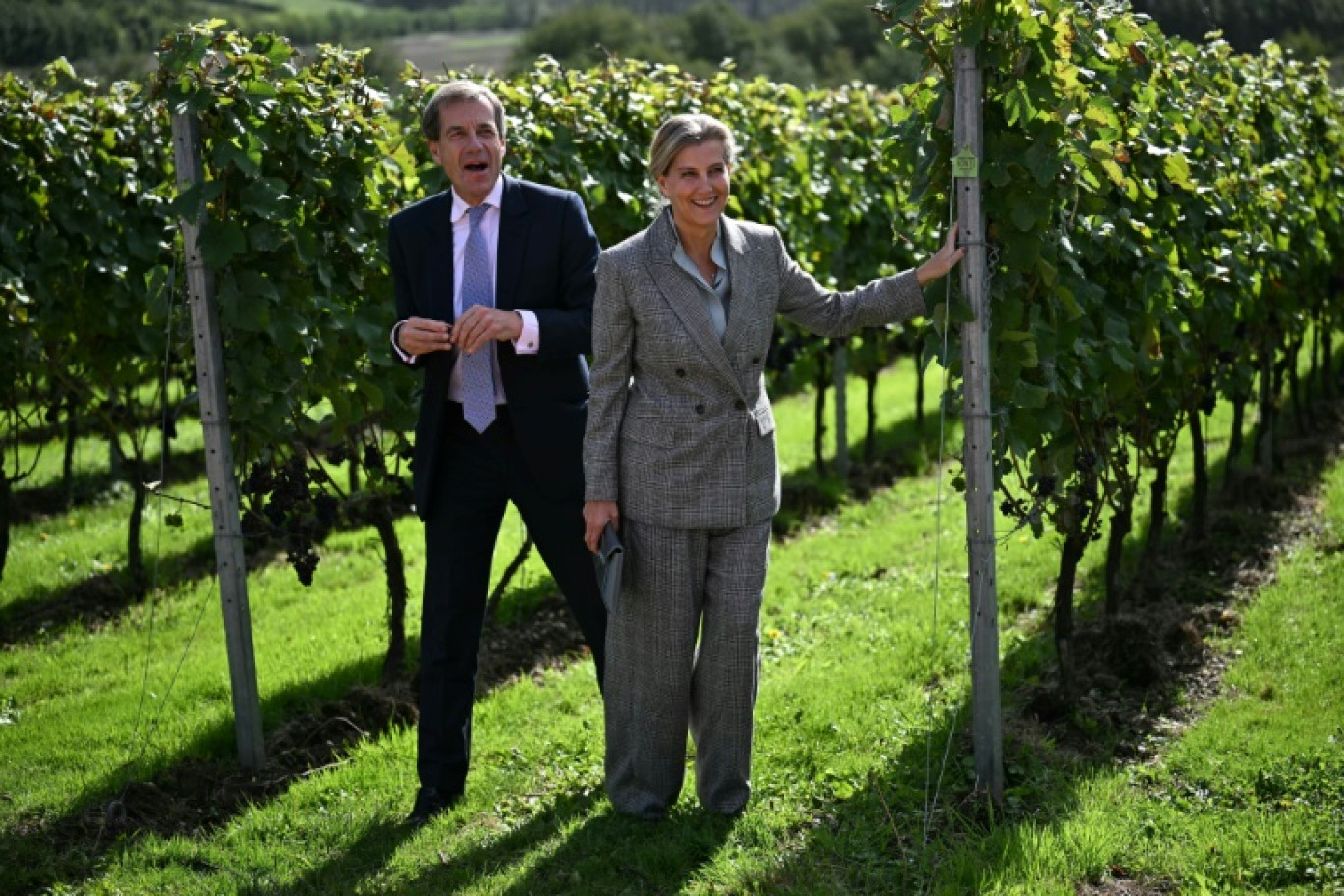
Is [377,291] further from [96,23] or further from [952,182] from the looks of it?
[96,23]

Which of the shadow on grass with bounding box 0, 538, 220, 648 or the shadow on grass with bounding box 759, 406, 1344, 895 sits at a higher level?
the shadow on grass with bounding box 759, 406, 1344, 895

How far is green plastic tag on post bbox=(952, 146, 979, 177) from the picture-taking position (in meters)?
3.80

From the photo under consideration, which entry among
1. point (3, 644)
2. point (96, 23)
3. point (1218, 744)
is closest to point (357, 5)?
point (96, 23)

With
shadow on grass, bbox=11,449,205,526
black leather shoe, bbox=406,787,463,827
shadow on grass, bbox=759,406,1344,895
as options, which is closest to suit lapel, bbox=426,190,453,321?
black leather shoe, bbox=406,787,463,827

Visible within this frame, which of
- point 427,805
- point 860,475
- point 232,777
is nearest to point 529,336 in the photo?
point 427,805

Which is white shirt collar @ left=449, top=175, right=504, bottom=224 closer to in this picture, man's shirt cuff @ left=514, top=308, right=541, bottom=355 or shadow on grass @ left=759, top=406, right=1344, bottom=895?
man's shirt cuff @ left=514, top=308, right=541, bottom=355

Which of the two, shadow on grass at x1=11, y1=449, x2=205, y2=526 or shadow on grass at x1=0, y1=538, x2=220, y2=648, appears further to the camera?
shadow on grass at x1=11, y1=449, x2=205, y2=526

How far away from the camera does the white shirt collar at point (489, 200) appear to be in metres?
4.36

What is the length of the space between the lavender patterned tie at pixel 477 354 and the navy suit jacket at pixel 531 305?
0.04 metres

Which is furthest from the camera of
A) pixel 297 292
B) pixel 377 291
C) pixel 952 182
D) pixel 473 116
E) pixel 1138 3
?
pixel 1138 3

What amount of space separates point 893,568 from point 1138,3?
2.64 m

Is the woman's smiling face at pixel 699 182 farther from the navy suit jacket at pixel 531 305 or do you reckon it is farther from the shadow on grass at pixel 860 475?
the shadow on grass at pixel 860 475

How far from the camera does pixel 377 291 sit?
18.9 ft

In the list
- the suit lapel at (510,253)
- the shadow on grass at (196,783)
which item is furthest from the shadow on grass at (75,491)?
the suit lapel at (510,253)
